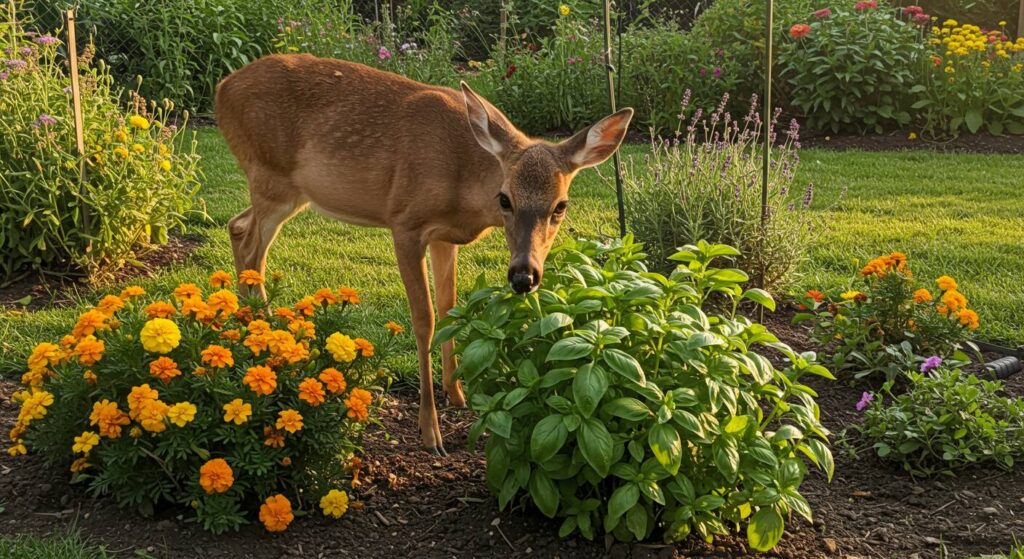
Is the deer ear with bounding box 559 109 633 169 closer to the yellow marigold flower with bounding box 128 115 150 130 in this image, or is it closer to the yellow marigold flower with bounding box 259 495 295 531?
the yellow marigold flower with bounding box 259 495 295 531

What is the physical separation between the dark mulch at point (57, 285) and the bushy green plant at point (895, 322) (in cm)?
398

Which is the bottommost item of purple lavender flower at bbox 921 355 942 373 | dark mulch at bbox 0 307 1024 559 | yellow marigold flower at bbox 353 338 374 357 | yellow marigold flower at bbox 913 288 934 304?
dark mulch at bbox 0 307 1024 559

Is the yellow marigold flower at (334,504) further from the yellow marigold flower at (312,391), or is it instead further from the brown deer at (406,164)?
the brown deer at (406,164)

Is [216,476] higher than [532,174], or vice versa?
[532,174]

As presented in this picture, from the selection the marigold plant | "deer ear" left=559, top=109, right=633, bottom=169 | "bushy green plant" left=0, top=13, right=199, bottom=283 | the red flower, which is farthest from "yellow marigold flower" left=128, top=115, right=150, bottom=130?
the red flower

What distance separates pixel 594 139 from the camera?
14.6ft

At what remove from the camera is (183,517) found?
4.03m

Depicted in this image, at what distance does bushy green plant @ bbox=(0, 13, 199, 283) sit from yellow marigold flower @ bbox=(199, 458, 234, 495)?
3.08 m

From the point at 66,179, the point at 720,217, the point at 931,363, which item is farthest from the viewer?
the point at 66,179

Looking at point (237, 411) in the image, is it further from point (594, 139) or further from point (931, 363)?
point (931, 363)

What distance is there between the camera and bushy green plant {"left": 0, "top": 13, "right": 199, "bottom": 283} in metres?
6.30

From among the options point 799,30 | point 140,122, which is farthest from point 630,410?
point 799,30

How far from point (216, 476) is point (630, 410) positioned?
1.41 metres

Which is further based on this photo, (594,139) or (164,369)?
(594,139)
